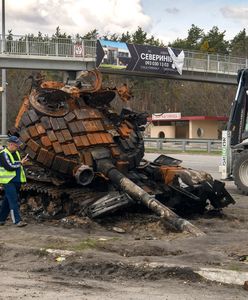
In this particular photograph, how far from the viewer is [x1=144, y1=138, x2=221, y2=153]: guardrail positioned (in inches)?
1537

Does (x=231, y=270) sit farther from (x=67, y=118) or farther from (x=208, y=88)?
(x=208, y=88)

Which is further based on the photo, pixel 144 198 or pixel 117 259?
pixel 144 198

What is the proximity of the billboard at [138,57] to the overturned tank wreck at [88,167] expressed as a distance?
1360 inches

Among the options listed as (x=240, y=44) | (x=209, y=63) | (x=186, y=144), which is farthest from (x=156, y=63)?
(x=240, y=44)

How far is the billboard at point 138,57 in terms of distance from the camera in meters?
46.2

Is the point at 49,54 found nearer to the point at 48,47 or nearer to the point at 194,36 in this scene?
the point at 48,47

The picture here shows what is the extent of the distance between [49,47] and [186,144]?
40.2 ft

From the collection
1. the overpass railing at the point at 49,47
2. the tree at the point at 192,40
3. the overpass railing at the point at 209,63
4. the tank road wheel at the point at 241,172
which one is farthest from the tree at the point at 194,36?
the tank road wheel at the point at 241,172

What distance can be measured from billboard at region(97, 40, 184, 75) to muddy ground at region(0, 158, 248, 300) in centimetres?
3677

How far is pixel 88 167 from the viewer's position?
403 inches

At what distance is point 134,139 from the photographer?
465 inches

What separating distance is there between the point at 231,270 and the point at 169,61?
150ft

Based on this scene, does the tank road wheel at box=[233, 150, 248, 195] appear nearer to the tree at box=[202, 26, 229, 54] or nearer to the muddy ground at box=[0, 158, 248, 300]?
the muddy ground at box=[0, 158, 248, 300]

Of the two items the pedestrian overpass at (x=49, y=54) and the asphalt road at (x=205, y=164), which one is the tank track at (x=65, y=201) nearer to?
the asphalt road at (x=205, y=164)
